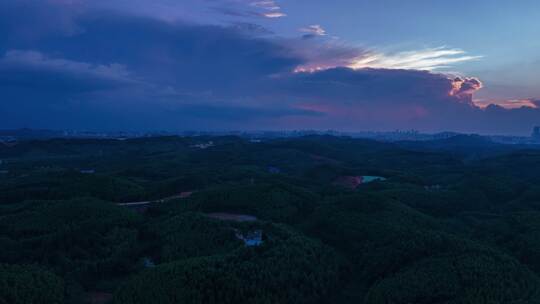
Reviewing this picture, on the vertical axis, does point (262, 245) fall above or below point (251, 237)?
above

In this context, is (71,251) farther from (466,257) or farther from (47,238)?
(466,257)

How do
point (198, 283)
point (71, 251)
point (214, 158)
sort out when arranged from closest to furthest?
1. point (198, 283)
2. point (71, 251)
3. point (214, 158)

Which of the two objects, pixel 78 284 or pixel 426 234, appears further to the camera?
pixel 426 234

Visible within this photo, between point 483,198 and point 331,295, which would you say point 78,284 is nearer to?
point 331,295

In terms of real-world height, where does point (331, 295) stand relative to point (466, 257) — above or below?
below

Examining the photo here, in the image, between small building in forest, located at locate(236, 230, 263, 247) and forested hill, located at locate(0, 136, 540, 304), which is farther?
small building in forest, located at locate(236, 230, 263, 247)

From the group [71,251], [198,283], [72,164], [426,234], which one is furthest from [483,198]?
[72,164]

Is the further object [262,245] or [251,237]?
[251,237]

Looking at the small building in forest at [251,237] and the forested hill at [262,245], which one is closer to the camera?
the forested hill at [262,245]

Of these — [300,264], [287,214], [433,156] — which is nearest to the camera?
[300,264]
